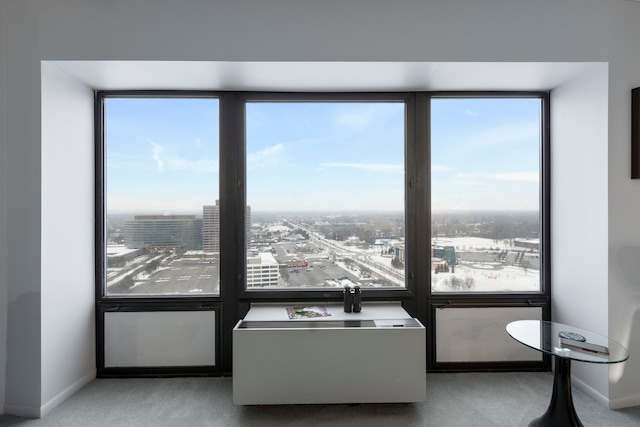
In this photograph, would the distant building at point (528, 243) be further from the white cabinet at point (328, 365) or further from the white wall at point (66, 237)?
the white wall at point (66, 237)

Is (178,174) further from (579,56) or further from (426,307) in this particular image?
(579,56)

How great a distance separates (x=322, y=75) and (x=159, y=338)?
2466 millimetres

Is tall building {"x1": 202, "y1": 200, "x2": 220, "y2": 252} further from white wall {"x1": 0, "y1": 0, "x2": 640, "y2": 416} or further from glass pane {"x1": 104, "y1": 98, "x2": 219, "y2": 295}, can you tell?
white wall {"x1": 0, "y1": 0, "x2": 640, "y2": 416}

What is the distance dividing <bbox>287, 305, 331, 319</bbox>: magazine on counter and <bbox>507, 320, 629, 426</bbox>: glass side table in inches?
50.4

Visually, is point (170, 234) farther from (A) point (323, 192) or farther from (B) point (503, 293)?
(B) point (503, 293)

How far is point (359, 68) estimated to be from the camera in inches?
96.2

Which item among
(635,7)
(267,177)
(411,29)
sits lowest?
(267,177)

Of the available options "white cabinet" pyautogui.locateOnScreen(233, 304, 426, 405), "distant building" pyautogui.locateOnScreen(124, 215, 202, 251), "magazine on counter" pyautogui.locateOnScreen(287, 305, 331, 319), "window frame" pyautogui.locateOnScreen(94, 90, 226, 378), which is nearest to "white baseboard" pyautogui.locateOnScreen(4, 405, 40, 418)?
"window frame" pyautogui.locateOnScreen(94, 90, 226, 378)

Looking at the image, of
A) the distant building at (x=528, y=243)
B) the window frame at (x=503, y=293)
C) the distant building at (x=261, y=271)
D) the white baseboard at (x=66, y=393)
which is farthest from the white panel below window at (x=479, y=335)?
the white baseboard at (x=66, y=393)

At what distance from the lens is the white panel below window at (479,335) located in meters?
2.90

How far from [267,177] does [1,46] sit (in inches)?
77.5

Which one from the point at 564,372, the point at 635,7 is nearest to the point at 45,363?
the point at 564,372

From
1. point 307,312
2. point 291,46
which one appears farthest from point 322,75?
point 307,312

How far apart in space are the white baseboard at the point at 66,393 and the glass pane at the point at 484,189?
2904 millimetres
